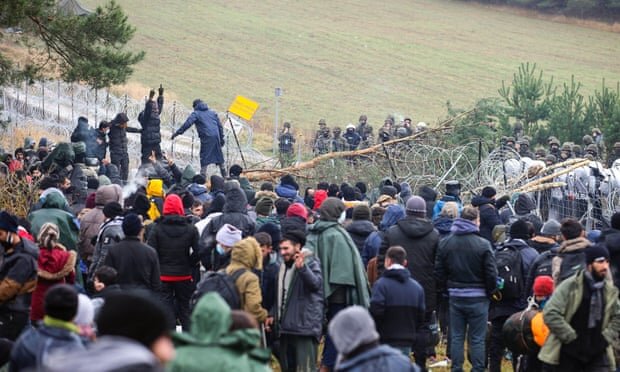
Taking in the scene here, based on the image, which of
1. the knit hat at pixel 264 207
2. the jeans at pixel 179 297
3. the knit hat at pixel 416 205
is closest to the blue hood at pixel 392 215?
the knit hat at pixel 416 205

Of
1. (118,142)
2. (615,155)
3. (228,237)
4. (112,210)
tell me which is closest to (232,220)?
(112,210)

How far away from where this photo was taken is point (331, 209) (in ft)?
34.7

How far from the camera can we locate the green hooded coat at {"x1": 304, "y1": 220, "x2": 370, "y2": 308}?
10.5 metres

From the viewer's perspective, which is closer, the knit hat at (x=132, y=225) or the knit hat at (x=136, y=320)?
the knit hat at (x=136, y=320)

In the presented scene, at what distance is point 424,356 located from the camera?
11062 millimetres

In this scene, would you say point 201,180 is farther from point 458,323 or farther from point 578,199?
point 578,199

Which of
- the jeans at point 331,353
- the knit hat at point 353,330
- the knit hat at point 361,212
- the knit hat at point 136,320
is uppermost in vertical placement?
the knit hat at point 136,320

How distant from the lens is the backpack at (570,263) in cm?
979

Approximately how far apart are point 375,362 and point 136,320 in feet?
6.38

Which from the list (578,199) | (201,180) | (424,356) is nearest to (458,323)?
(424,356)

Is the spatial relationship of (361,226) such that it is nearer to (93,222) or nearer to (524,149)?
(93,222)

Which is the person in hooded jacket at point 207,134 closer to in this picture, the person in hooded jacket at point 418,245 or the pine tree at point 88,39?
the pine tree at point 88,39

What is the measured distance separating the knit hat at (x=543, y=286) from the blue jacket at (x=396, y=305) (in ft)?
3.40

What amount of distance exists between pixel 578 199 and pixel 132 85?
30249mm
